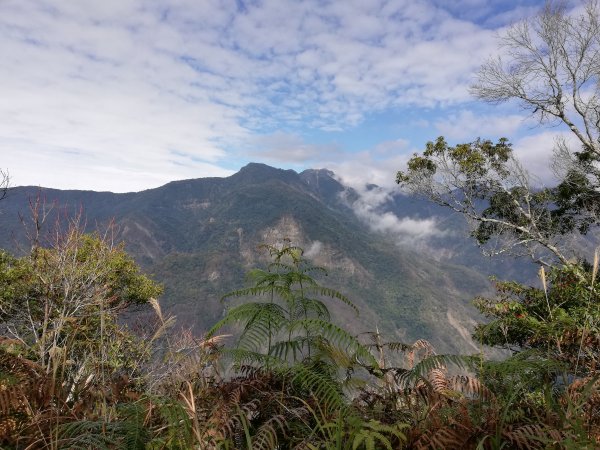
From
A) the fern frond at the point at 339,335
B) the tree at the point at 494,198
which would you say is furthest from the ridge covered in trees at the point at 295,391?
the tree at the point at 494,198

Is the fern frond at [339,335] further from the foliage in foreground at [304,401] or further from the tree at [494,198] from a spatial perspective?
the tree at [494,198]

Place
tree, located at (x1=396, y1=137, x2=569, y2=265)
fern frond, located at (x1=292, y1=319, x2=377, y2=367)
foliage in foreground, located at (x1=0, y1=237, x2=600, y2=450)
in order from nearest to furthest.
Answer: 1. foliage in foreground, located at (x1=0, y1=237, x2=600, y2=450)
2. fern frond, located at (x1=292, y1=319, x2=377, y2=367)
3. tree, located at (x1=396, y1=137, x2=569, y2=265)

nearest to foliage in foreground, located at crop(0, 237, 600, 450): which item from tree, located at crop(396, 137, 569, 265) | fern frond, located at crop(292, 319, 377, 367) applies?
fern frond, located at crop(292, 319, 377, 367)

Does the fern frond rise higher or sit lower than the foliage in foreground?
higher

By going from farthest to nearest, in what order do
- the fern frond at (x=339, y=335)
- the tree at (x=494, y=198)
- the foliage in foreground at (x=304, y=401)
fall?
1. the tree at (x=494, y=198)
2. the fern frond at (x=339, y=335)
3. the foliage in foreground at (x=304, y=401)

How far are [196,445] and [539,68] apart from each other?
62.6 feet

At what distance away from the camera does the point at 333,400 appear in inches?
78.0

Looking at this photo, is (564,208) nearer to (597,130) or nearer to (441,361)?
(597,130)

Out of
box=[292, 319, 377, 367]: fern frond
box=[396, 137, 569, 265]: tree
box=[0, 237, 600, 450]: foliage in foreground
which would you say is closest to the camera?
box=[0, 237, 600, 450]: foliage in foreground

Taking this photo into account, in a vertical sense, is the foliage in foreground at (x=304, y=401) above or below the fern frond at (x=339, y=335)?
below

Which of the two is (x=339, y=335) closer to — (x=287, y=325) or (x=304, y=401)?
(x=287, y=325)

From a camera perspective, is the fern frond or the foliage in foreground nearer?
the foliage in foreground

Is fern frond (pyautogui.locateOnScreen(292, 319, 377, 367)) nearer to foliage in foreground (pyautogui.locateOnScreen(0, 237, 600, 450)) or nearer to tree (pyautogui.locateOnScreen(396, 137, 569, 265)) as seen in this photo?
foliage in foreground (pyautogui.locateOnScreen(0, 237, 600, 450))

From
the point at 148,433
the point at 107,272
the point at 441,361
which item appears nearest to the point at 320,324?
the point at 441,361
